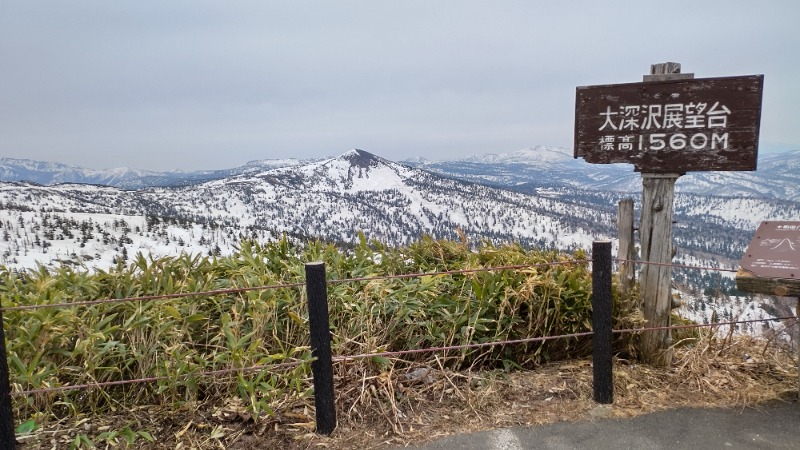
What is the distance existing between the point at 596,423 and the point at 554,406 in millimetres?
319

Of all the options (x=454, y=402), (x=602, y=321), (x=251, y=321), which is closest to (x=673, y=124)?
(x=602, y=321)

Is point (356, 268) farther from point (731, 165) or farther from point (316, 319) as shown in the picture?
point (731, 165)

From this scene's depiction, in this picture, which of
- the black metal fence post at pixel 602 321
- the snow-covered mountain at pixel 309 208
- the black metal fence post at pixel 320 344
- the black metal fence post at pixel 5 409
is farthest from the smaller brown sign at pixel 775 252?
the snow-covered mountain at pixel 309 208

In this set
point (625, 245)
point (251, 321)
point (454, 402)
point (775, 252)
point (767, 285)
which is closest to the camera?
point (767, 285)

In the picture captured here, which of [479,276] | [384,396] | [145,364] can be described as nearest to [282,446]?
[384,396]

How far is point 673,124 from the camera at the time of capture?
376 cm

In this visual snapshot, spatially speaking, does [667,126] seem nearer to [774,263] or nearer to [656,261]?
[656,261]

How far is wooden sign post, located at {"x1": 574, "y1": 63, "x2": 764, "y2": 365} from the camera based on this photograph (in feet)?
11.7

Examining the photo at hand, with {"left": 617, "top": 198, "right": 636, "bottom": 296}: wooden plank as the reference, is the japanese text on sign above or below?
above

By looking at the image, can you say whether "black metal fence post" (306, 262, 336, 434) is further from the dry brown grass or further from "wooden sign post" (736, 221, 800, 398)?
"wooden sign post" (736, 221, 800, 398)

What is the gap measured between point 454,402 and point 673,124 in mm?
2926

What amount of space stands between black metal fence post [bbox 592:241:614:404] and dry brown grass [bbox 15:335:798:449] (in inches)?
5.6

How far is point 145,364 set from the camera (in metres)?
3.49

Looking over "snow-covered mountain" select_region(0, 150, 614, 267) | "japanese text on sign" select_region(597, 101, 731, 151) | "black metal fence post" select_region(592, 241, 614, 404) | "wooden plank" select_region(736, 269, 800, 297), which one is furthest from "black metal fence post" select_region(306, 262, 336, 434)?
"snow-covered mountain" select_region(0, 150, 614, 267)
